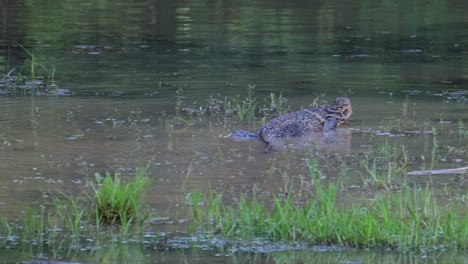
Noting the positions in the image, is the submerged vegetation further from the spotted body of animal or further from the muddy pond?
the spotted body of animal

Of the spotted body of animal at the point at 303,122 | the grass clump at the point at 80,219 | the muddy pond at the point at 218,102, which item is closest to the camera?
the grass clump at the point at 80,219

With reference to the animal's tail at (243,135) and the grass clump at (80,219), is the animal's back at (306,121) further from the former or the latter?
the grass clump at (80,219)

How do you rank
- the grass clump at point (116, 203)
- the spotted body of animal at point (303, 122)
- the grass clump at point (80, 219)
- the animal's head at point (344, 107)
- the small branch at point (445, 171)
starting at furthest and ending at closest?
1. the animal's head at point (344, 107)
2. the spotted body of animal at point (303, 122)
3. the small branch at point (445, 171)
4. the grass clump at point (116, 203)
5. the grass clump at point (80, 219)

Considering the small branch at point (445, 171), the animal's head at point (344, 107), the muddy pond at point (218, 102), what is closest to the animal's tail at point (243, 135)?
the muddy pond at point (218, 102)

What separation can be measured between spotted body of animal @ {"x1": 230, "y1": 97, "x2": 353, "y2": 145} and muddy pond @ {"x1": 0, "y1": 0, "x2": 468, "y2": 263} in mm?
134

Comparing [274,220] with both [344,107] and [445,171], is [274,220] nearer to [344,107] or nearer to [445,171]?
[445,171]

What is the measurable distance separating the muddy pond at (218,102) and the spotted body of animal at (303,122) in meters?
0.13

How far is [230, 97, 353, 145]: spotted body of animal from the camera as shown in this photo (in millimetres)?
9695

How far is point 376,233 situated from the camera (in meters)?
6.41

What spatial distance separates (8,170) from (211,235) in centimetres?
233

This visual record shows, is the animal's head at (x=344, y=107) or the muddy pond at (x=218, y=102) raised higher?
the animal's head at (x=344, y=107)

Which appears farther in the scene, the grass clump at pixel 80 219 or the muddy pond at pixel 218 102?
the muddy pond at pixel 218 102

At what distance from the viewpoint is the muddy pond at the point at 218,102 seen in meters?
7.79

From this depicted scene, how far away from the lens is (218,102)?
11234mm
